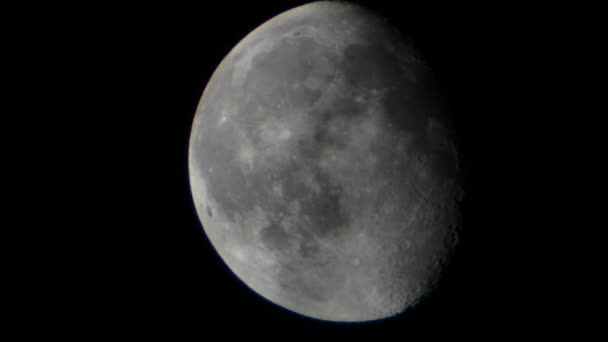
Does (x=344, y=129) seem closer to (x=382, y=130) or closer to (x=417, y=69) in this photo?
(x=382, y=130)

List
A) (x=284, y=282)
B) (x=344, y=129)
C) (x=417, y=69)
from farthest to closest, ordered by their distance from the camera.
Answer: (x=284, y=282)
(x=417, y=69)
(x=344, y=129)

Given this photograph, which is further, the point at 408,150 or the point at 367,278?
the point at 367,278

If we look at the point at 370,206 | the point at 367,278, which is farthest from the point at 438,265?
the point at 370,206

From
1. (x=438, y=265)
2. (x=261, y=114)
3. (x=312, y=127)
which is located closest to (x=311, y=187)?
(x=312, y=127)

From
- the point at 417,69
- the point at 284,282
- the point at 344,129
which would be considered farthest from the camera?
the point at 284,282

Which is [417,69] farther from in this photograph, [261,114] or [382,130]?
[261,114]

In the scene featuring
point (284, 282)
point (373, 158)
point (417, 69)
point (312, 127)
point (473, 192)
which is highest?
point (417, 69)

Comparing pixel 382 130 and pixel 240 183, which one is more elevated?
pixel 382 130
